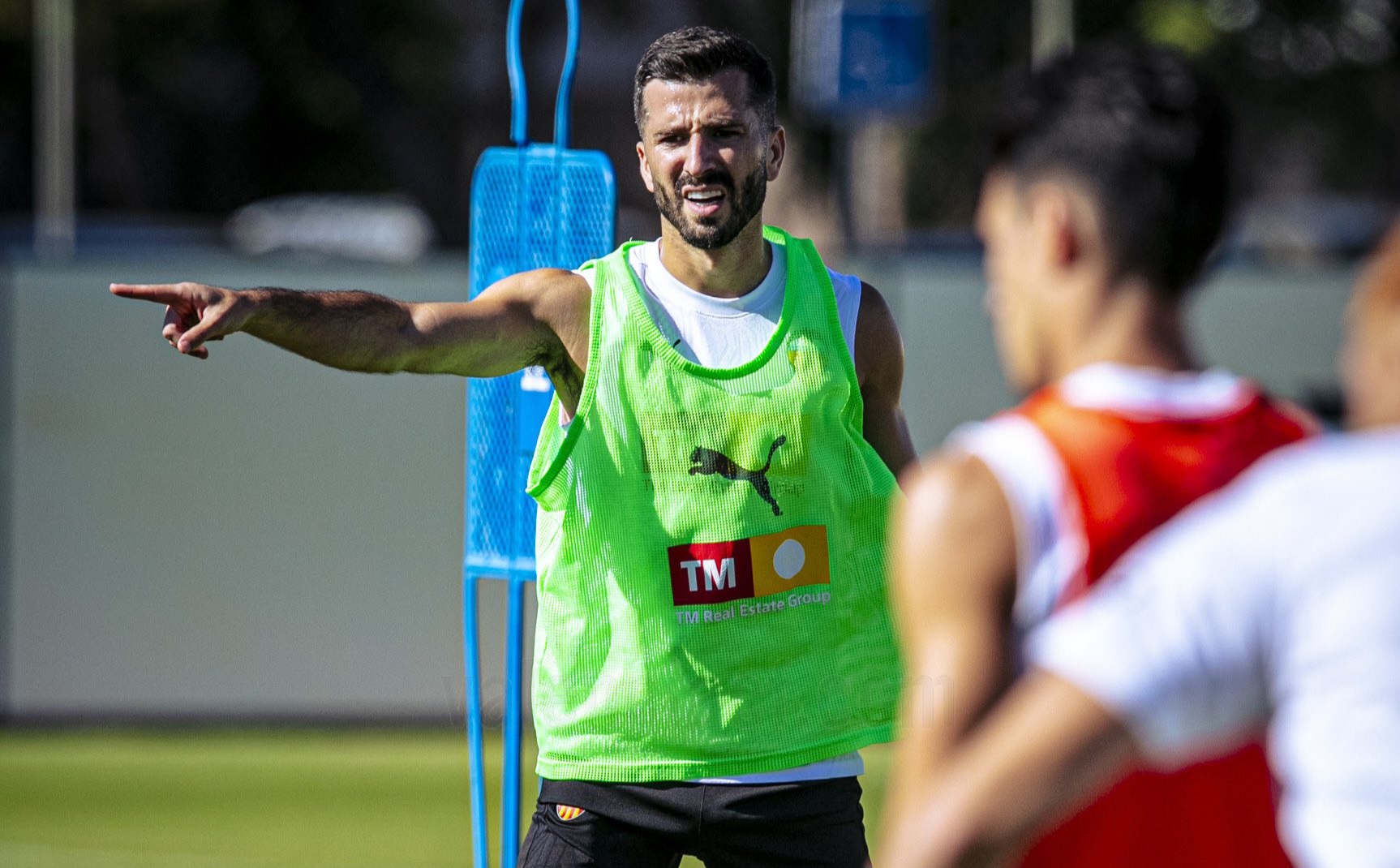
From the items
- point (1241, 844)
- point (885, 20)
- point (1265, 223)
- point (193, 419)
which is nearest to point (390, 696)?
point (193, 419)

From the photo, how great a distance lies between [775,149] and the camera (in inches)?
143

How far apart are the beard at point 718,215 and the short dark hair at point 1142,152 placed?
1.70 m

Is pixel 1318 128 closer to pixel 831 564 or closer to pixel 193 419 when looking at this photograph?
pixel 193 419

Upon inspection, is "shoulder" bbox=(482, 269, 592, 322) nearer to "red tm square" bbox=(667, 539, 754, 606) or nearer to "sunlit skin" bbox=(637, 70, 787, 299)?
"sunlit skin" bbox=(637, 70, 787, 299)

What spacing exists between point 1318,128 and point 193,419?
10.5 m

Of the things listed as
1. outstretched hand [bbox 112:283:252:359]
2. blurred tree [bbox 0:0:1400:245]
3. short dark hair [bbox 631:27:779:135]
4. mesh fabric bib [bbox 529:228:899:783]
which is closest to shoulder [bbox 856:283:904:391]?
mesh fabric bib [bbox 529:228:899:783]

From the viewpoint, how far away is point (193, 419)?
28.5 ft

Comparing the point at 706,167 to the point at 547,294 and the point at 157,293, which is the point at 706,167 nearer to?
the point at 547,294

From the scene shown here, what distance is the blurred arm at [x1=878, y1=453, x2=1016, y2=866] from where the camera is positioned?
1581 millimetres

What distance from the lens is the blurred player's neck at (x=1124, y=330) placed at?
1.72 metres

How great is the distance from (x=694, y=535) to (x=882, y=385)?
499mm

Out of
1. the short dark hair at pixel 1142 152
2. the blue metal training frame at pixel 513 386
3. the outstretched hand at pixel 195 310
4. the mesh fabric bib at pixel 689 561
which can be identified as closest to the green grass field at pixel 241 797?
the blue metal training frame at pixel 513 386

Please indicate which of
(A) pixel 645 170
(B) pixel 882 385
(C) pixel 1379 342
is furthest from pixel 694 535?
(C) pixel 1379 342

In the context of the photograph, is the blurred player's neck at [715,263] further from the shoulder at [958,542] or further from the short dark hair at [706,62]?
the shoulder at [958,542]
